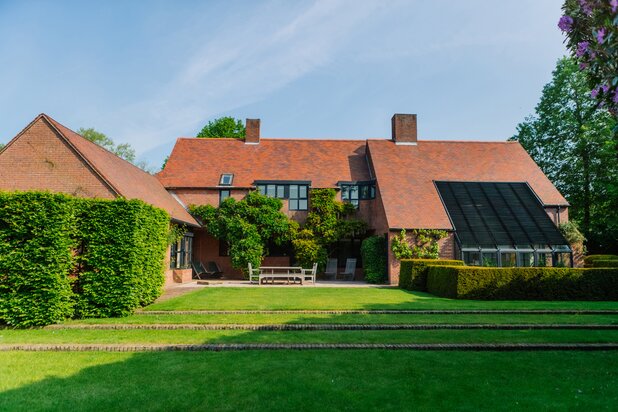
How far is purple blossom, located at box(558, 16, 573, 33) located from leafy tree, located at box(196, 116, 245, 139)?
124 feet

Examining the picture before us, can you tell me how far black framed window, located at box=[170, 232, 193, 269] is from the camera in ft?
65.3

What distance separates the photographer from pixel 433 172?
2506 centimetres

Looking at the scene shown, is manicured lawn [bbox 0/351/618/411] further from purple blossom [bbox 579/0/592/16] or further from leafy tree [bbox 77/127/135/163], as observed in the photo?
leafy tree [bbox 77/127/135/163]

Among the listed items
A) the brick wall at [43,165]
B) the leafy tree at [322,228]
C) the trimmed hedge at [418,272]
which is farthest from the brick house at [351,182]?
the trimmed hedge at [418,272]

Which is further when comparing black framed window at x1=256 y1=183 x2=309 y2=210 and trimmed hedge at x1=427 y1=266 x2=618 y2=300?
black framed window at x1=256 y1=183 x2=309 y2=210

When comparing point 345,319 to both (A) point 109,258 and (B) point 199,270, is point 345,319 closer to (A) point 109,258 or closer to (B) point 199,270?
(A) point 109,258

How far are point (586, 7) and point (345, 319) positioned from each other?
24.6 ft

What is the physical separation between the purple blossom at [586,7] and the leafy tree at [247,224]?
63.3 feet

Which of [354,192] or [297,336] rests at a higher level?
[354,192]

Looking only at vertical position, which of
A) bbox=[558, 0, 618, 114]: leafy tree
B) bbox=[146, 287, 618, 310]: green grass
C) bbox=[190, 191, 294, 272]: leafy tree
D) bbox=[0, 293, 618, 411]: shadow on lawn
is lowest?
bbox=[146, 287, 618, 310]: green grass

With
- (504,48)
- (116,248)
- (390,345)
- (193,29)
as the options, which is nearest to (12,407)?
(390,345)

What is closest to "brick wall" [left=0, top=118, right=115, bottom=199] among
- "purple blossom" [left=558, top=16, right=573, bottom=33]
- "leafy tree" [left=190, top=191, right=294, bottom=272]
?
"leafy tree" [left=190, top=191, right=294, bottom=272]

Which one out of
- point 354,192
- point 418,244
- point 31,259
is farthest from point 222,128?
point 31,259

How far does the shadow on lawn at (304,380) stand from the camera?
4543 mm
